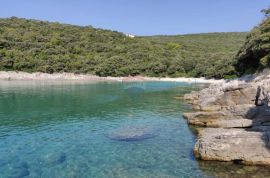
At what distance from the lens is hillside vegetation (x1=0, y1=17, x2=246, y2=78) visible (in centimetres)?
11650

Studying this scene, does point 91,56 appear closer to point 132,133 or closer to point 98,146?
point 132,133

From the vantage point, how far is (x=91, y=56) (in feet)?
433

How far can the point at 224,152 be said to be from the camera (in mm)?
20281

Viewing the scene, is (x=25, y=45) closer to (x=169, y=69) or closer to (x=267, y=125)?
(x=169, y=69)

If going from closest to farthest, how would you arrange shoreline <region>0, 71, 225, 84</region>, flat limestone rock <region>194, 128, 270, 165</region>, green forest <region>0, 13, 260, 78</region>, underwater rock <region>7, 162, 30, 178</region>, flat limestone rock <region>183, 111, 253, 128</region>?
1. underwater rock <region>7, 162, 30, 178</region>
2. flat limestone rock <region>194, 128, 270, 165</region>
3. flat limestone rock <region>183, 111, 253, 128</region>
4. shoreline <region>0, 71, 225, 84</region>
5. green forest <region>0, 13, 260, 78</region>

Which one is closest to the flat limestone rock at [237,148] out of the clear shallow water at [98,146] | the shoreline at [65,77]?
the clear shallow water at [98,146]

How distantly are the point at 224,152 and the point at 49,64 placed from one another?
10700 cm

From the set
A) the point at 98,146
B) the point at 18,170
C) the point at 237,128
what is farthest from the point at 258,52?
the point at 18,170

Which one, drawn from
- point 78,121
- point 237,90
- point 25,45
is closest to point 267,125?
point 237,90

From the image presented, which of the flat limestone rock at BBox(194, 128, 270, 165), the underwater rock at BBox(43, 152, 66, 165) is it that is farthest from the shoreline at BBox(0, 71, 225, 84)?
the underwater rock at BBox(43, 152, 66, 165)

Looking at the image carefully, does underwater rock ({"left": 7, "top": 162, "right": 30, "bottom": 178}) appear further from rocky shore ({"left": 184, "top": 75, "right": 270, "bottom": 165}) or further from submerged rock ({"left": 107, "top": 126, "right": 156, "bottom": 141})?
rocky shore ({"left": 184, "top": 75, "right": 270, "bottom": 165})

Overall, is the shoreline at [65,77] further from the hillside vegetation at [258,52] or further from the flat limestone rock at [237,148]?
the flat limestone rock at [237,148]

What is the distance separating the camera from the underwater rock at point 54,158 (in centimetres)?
2087

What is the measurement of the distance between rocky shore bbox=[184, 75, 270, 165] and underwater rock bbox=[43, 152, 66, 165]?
30.7 feet
